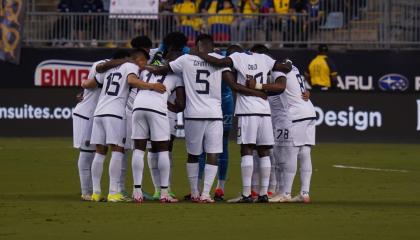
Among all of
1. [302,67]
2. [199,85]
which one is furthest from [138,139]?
[302,67]

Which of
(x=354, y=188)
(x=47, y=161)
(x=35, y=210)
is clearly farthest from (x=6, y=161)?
(x=35, y=210)

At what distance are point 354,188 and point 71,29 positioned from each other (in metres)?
15.8

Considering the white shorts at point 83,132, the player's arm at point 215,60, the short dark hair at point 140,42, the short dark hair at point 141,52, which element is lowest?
the white shorts at point 83,132

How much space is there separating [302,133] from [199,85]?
1.75 m

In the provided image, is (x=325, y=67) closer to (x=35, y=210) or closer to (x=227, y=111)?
(x=227, y=111)

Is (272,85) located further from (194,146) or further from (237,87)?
(194,146)

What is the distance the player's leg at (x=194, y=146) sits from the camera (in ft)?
55.4

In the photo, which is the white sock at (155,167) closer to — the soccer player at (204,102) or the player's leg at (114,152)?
the player's leg at (114,152)

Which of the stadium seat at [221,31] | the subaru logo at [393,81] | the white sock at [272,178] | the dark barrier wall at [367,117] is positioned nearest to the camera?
the white sock at [272,178]

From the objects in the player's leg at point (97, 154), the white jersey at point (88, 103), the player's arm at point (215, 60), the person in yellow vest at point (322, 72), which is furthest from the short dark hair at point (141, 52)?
the person in yellow vest at point (322, 72)

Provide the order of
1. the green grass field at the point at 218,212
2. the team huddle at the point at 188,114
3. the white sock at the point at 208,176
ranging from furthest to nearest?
the white sock at the point at 208,176 → the team huddle at the point at 188,114 → the green grass field at the point at 218,212

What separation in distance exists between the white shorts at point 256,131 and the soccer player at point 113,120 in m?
1.59

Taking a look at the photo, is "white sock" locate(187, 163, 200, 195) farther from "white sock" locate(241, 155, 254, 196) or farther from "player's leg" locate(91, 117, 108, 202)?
"player's leg" locate(91, 117, 108, 202)

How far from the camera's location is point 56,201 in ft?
55.9
